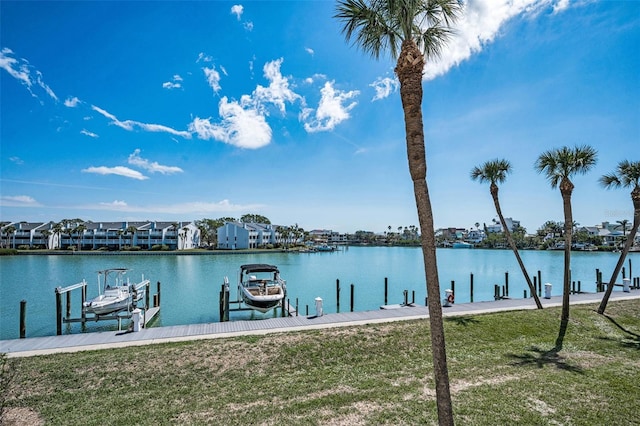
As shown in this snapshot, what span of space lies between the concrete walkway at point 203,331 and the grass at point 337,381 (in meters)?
1.11

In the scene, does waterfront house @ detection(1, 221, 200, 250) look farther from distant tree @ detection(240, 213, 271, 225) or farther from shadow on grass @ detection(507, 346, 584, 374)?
shadow on grass @ detection(507, 346, 584, 374)

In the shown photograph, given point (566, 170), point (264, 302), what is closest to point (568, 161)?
point (566, 170)

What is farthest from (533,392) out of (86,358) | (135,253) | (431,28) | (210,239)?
(210,239)

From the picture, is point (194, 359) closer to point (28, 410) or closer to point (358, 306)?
point (28, 410)

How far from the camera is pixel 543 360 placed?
10086 millimetres

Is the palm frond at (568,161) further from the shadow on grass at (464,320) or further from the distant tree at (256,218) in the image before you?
the distant tree at (256,218)

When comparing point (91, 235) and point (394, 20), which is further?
point (91, 235)

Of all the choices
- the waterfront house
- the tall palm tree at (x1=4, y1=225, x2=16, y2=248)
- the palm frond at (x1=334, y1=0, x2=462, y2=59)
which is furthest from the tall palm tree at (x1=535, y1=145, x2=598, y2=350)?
the tall palm tree at (x1=4, y1=225, x2=16, y2=248)

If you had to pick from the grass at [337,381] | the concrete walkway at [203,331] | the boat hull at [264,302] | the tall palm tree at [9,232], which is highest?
the tall palm tree at [9,232]

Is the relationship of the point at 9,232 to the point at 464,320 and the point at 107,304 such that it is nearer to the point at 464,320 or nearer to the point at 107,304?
the point at 107,304

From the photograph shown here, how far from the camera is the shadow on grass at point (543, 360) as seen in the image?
31.0ft

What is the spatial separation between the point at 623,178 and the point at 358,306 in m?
17.7

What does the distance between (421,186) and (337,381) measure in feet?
19.4

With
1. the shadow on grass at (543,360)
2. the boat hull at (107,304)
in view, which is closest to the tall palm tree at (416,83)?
the shadow on grass at (543,360)
